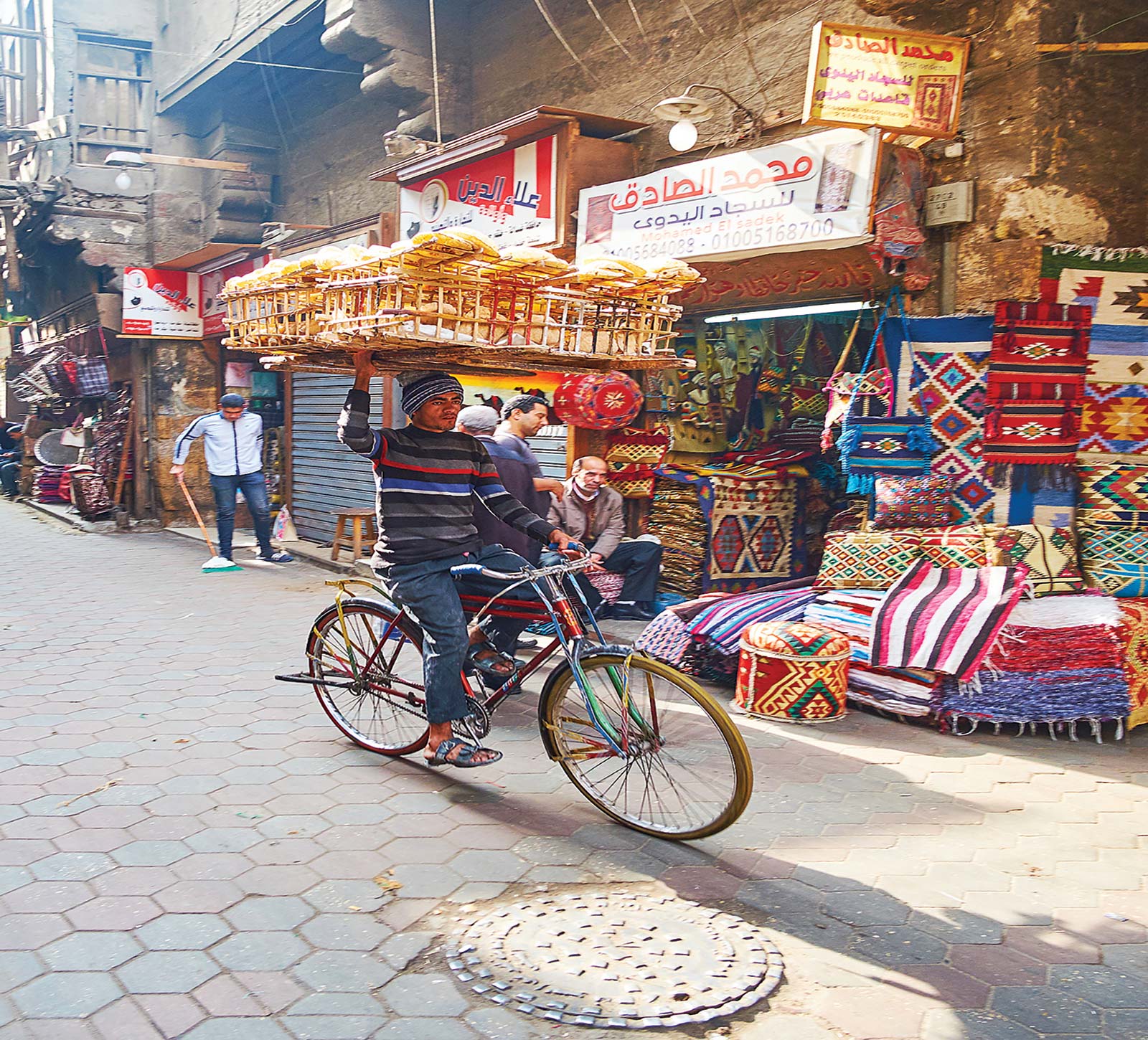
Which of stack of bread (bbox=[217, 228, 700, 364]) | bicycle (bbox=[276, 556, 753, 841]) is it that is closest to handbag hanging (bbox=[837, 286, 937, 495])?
stack of bread (bbox=[217, 228, 700, 364])

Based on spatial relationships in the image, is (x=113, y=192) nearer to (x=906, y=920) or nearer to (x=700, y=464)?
(x=700, y=464)

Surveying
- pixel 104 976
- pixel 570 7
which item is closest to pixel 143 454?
pixel 570 7

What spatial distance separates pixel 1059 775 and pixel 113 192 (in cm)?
1557

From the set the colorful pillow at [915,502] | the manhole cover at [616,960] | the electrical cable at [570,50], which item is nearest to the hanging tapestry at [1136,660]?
the colorful pillow at [915,502]

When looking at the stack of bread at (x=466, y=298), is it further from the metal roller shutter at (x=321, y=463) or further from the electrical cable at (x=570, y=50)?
the metal roller shutter at (x=321, y=463)

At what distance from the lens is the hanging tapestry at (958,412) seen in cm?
611

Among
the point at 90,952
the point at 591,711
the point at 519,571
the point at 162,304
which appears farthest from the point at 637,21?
the point at 162,304

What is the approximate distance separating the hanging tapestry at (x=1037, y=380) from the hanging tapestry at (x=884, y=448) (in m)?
0.45

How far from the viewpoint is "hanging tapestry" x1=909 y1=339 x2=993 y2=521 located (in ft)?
20.0

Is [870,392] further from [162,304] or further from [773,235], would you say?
[162,304]

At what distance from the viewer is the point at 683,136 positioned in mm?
7453

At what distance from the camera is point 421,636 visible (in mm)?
4461

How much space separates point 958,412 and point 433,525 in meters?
3.65

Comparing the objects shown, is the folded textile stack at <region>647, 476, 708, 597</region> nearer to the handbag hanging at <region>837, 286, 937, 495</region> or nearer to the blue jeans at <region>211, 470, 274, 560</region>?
the handbag hanging at <region>837, 286, 937, 495</region>
